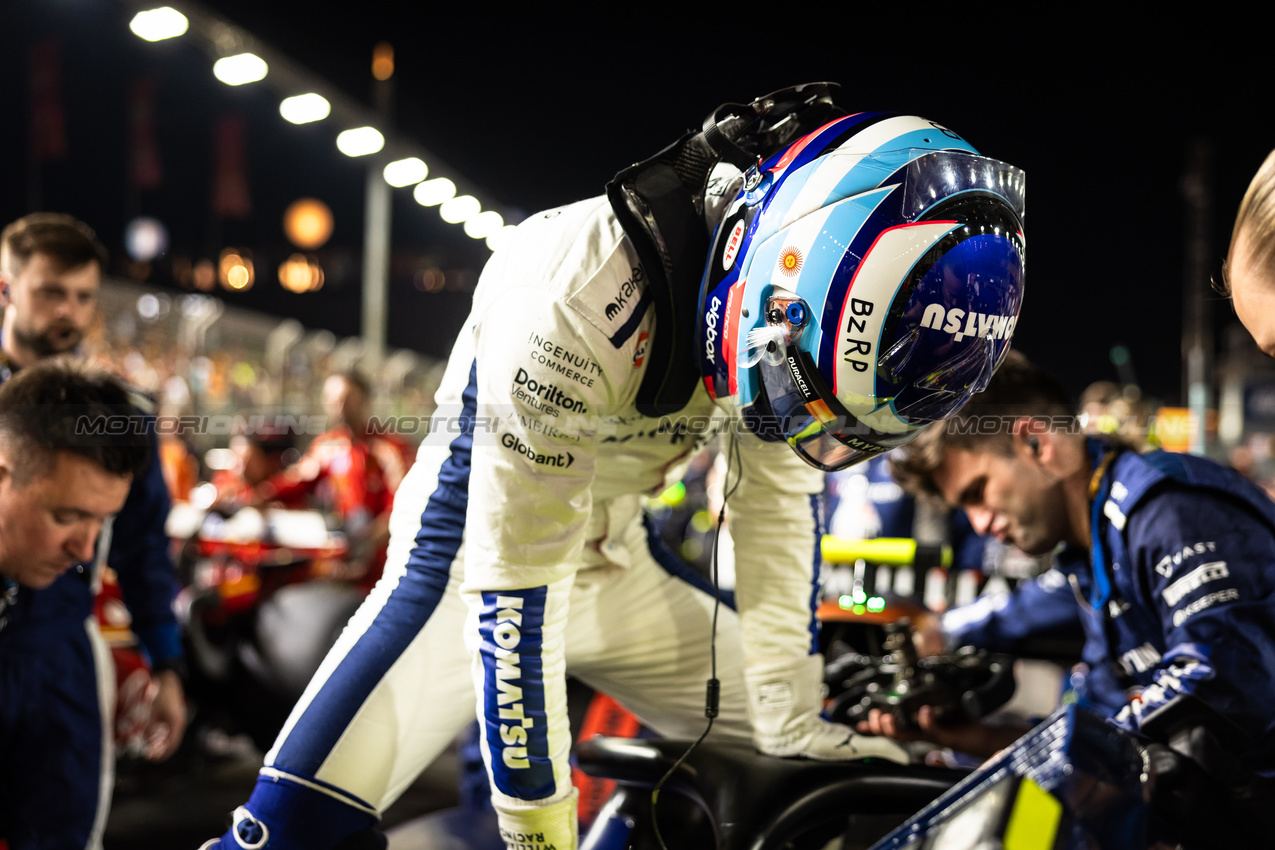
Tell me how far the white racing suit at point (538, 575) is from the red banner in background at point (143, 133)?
14810mm

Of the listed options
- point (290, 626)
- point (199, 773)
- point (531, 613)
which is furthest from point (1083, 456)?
point (199, 773)

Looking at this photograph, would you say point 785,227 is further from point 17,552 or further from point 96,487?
point 17,552

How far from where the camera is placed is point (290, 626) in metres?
3.84

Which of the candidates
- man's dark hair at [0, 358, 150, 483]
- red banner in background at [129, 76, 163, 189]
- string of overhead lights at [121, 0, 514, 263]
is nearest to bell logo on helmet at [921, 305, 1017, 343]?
man's dark hair at [0, 358, 150, 483]

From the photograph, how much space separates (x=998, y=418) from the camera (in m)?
2.27

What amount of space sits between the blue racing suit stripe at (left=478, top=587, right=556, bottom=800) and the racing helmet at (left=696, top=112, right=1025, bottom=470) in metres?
0.48

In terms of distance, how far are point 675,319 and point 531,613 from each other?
1.71 feet

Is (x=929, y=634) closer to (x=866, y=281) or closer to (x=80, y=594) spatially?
(x=866, y=281)

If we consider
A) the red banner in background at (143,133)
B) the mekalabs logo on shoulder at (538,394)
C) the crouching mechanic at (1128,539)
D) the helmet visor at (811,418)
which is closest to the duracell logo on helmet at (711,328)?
the helmet visor at (811,418)

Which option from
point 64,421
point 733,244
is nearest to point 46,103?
point 64,421

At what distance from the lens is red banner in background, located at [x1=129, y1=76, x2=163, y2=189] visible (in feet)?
46.2

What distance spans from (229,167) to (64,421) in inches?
578

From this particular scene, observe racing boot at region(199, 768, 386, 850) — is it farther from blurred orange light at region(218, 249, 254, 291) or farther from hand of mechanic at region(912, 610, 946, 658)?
blurred orange light at region(218, 249, 254, 291)

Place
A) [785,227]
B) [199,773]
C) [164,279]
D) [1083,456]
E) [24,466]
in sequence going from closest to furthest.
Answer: [785,227] → [24,466] → [1083,456] → [199,773] → [164,279]
